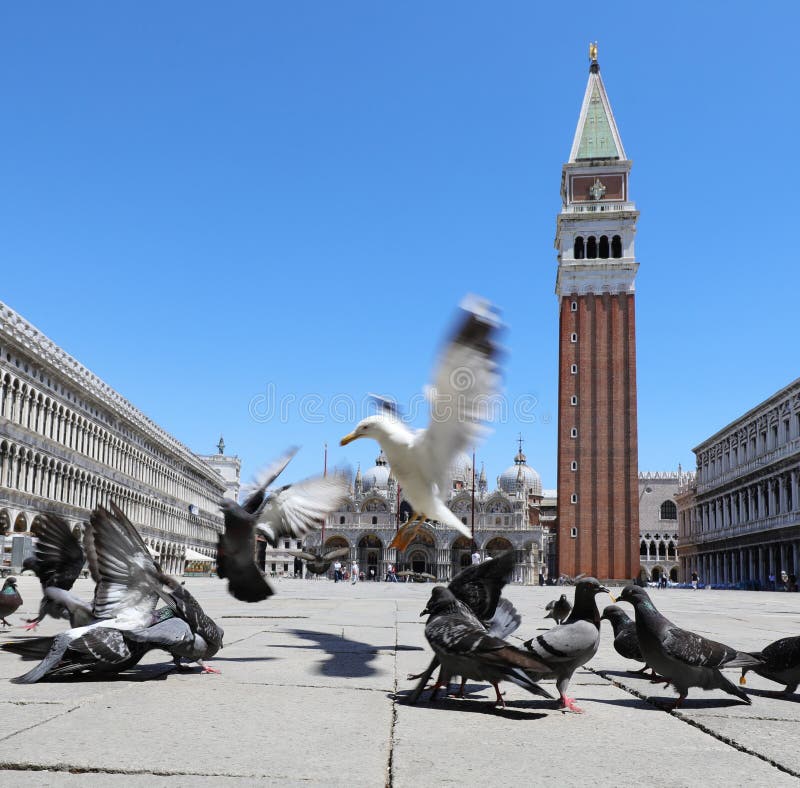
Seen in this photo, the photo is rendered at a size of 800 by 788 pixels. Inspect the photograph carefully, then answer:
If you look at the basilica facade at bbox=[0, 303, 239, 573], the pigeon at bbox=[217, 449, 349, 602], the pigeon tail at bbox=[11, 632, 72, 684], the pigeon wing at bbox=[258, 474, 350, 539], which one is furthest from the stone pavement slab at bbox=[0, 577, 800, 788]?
the basilica facade at bbox=[0, 303, 239, 573]

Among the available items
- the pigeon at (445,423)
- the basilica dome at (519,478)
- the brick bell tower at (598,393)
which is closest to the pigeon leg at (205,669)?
the pigeon at (445,423)

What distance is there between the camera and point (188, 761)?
3.00 meters

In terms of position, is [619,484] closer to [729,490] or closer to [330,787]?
[729,490]

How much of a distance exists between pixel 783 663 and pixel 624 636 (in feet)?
3.66

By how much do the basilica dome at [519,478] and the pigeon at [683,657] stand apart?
3797 inches

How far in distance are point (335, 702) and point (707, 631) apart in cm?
692

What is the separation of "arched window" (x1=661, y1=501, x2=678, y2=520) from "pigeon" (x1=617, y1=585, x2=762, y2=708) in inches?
3951

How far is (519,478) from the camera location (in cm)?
10006

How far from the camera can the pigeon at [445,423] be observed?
5275 millimetres

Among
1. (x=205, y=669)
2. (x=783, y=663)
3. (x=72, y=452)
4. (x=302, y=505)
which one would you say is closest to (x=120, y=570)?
(x=205, y=669)

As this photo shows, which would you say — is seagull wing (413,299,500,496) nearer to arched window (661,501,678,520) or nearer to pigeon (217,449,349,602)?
pigeon (217,449,349,602)

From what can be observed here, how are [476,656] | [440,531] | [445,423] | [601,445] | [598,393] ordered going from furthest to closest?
1. [440,531]
2. [598,393]
3. [601,445]
4. [445,423]
5. [476,656]

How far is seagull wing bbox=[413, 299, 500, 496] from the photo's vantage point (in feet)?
17.2

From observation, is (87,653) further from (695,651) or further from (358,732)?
(695,651)
